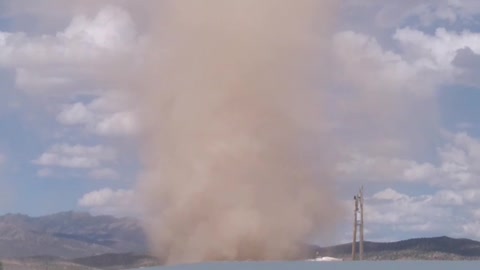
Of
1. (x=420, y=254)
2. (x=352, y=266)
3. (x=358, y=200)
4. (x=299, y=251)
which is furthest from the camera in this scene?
(x=420, y=254)

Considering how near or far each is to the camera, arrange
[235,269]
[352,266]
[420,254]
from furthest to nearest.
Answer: [420,254] → [352,266] → [235,269]

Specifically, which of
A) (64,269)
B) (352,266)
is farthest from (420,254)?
(352,266)

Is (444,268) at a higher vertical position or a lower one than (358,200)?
lower

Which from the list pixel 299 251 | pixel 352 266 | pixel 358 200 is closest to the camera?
pixel 352 266

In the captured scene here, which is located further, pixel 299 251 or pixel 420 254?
pixel 420 254

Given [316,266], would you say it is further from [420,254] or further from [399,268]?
[420,254]

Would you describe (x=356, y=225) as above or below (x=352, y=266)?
above

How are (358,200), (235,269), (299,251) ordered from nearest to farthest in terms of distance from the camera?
(235,269) < (358,200) < (299,251)

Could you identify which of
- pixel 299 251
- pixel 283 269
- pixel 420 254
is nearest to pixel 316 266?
pixel 283 269

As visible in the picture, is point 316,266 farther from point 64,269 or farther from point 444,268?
point 64,269

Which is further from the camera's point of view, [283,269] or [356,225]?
[356,225]
